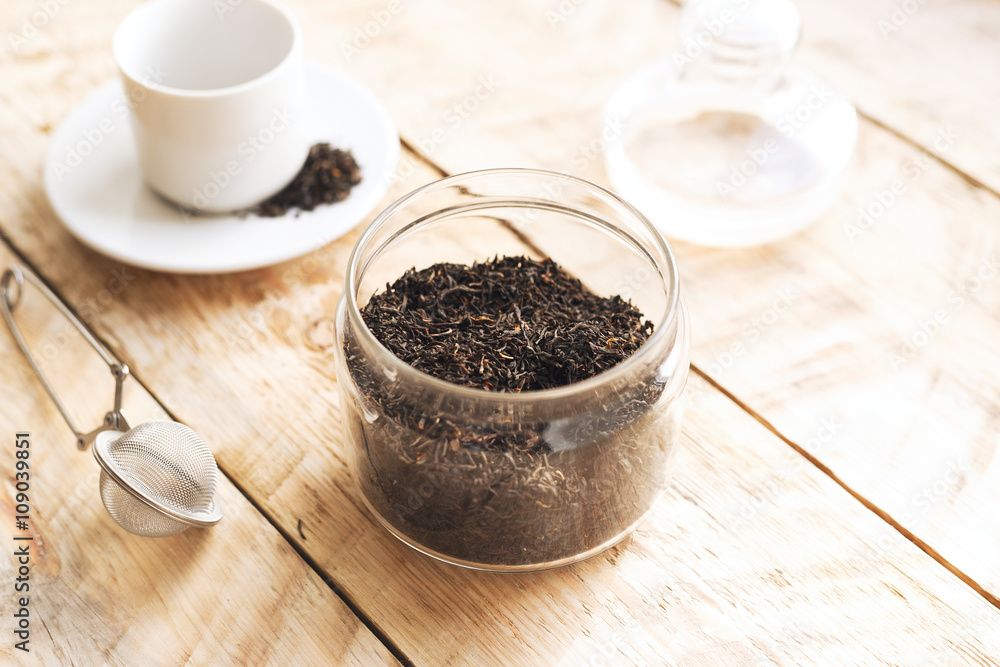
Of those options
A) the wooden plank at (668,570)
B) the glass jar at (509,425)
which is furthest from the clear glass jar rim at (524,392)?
the wooden plank at (668,570)

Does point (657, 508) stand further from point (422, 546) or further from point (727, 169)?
point (727, 169)

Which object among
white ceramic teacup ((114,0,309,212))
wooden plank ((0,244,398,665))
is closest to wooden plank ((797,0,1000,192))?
white ceramic teacup ((114,0,309,212))

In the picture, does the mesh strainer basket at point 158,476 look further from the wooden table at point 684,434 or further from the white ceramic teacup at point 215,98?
the white ceramic teacup at point 215,98

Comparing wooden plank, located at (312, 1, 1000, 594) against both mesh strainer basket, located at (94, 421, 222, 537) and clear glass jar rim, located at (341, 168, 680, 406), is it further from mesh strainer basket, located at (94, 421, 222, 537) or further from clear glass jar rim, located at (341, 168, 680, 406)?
mesh strainer basket, located at (94, 421, 222, 537)

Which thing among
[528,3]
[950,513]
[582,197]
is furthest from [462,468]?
[528,3]

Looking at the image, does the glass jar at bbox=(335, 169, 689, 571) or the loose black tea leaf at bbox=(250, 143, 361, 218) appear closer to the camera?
the glass jar at bbox=(335, 169, 689, 571)

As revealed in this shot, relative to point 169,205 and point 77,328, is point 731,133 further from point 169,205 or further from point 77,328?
point 77,328

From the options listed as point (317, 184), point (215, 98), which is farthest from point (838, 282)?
point (215, 98)
